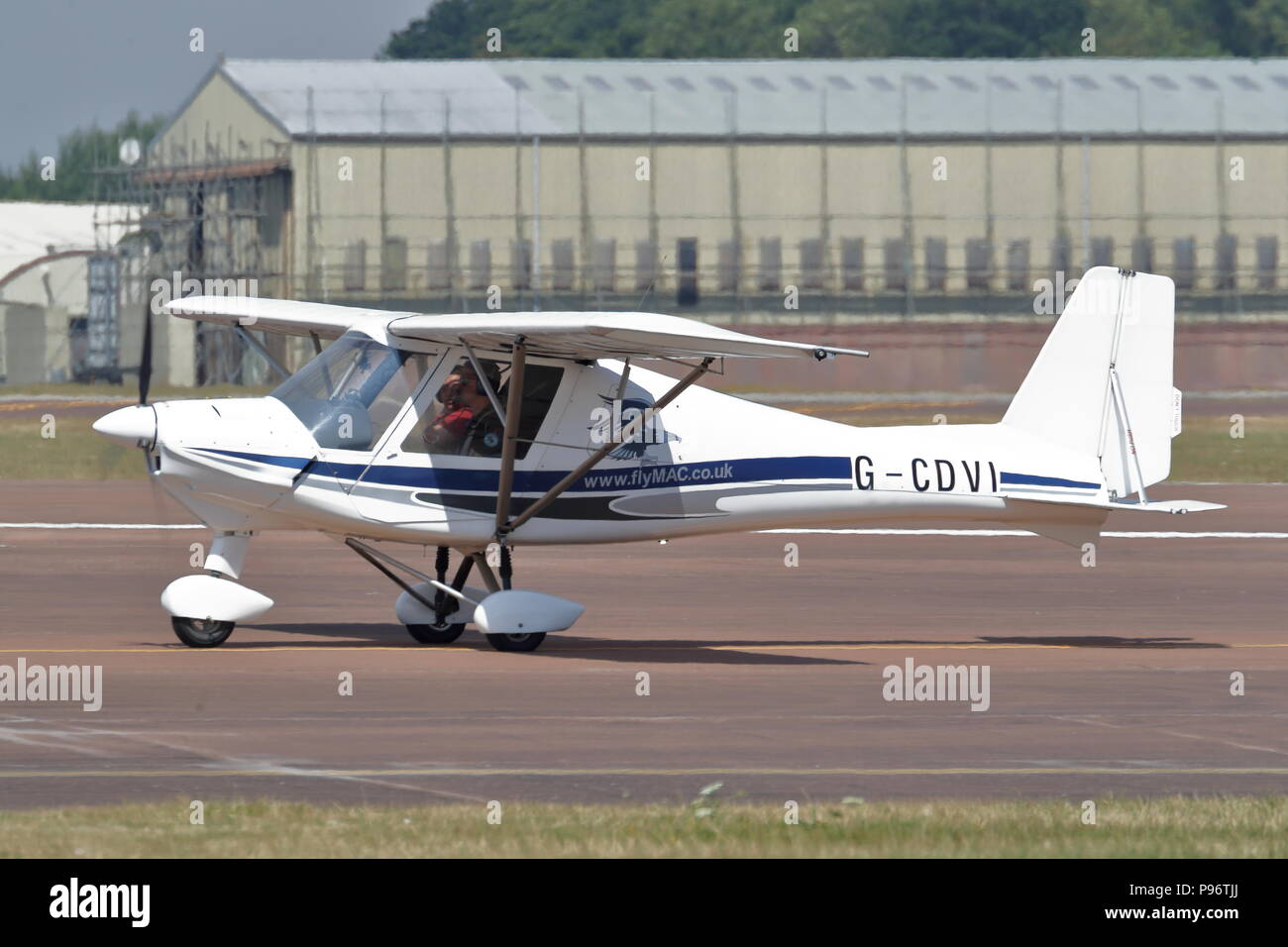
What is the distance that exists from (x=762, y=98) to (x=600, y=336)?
182 feet

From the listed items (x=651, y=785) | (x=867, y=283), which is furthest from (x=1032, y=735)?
(x=867, y=283)

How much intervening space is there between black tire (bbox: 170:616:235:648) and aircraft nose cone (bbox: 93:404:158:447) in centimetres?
154

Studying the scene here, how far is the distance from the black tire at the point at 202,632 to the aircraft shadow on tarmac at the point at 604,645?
26 cm

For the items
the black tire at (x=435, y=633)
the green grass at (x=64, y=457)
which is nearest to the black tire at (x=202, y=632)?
the black tire at (x=435, y=633)

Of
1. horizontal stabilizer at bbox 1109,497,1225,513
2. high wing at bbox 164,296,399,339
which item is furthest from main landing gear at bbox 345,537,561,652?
horizontal stabilizer at bbox 1109,497,1225,513

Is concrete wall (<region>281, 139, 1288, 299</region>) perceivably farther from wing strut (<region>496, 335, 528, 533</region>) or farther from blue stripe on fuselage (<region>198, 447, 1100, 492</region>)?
wing strut (<region>496, 335, 528, 533</region>)

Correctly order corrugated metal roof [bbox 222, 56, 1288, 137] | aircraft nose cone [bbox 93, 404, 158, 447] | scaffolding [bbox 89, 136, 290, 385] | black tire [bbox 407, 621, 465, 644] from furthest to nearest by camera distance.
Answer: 1. corrugated metal roof [bbox 222, 56, 1288, 137]
2. scaffolding [bbox 89, 136, 290, 385]
3. black tire [bbox 407, 621, 465, 644]
4. aircraft nose cone [bbox 93, 404, 158, 447]

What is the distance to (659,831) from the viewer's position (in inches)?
376

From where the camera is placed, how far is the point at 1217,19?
392 feet

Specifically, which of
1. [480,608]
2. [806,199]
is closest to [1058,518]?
[480,608]

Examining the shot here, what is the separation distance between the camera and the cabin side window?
1605 centimetres

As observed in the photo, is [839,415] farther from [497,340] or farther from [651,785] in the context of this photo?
[651,785]

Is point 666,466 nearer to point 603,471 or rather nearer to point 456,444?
point 603,471

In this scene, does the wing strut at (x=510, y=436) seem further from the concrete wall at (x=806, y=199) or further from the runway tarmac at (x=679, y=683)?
the concrete wall at (x=806, y=199)
